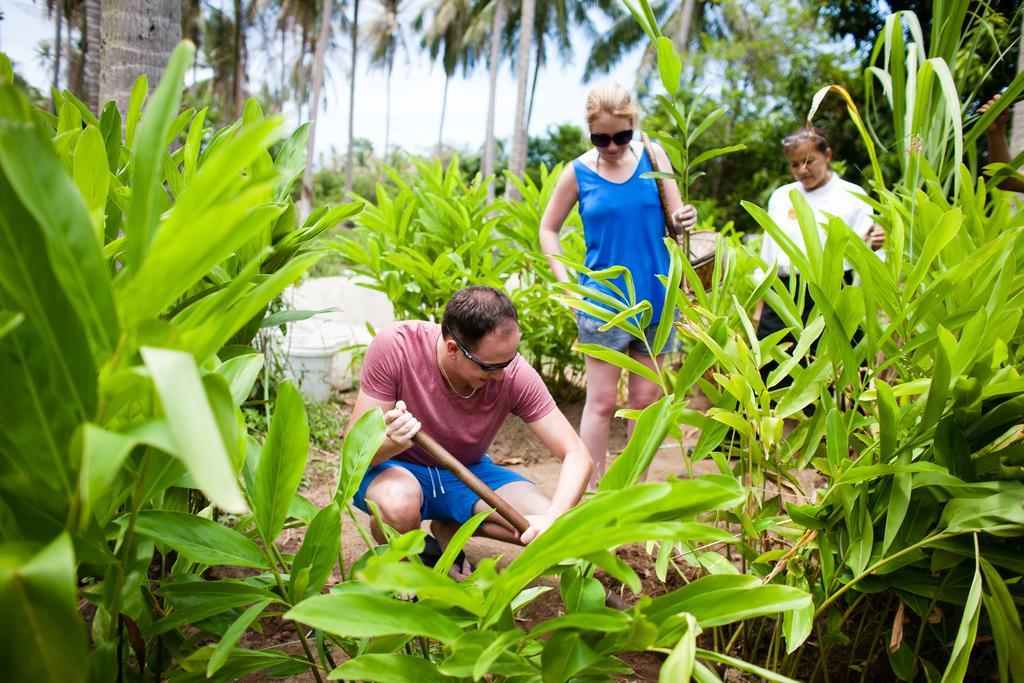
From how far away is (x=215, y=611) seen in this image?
3.24ft

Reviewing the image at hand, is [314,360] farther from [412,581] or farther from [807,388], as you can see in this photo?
[412,581]

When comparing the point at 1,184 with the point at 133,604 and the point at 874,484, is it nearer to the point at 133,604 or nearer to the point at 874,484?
the point at 133,604

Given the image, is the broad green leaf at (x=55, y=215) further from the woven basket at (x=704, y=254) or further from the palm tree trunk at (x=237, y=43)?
the palm tree trunk at (x=237, y=43)

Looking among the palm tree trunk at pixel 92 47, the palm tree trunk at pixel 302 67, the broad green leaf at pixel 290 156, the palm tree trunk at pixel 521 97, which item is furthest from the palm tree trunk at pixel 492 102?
the broad green leaf at pixel 290 156

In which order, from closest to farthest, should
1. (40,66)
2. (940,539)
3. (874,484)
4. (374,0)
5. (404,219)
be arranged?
(940,539) → (874,484) → (404,219) → (40,66) → (374,0)

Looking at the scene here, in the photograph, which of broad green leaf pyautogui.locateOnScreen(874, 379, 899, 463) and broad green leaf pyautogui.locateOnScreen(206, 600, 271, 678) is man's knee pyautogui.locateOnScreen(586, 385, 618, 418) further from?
broad green leaf pyautogui.locateOnScreen(206, 600, 271, 678)

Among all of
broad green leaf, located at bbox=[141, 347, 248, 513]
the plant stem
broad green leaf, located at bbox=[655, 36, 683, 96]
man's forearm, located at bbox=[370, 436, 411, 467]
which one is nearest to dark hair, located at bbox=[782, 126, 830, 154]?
broad green leaf, located at bbox=[655, 36, 683, 96]

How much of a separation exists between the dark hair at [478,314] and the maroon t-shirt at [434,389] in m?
0.24

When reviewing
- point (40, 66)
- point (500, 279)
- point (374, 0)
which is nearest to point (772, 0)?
point (500, 279)

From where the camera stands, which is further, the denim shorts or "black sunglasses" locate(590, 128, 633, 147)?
the denim shorts

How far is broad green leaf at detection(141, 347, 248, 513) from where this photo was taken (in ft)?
1.66

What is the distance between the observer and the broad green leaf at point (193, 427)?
20.0 inches

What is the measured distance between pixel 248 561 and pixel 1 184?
604mm

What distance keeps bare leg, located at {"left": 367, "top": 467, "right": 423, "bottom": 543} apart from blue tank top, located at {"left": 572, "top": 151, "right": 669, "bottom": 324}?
113 centimetres
